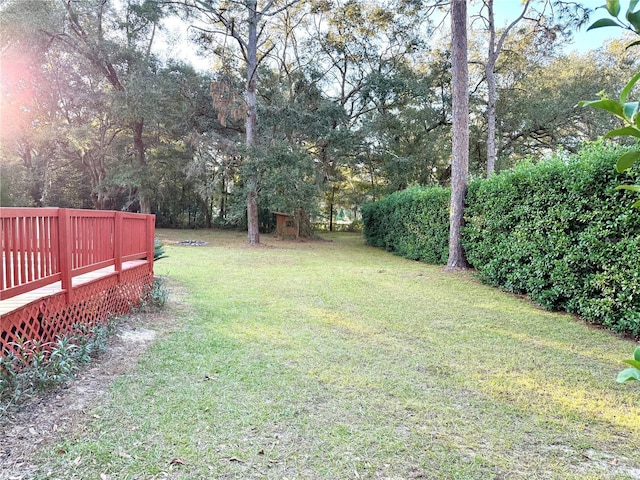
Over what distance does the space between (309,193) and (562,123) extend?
419 inches

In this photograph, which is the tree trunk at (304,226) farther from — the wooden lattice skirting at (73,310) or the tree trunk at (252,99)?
the wooden lattice skirting at (73,310)

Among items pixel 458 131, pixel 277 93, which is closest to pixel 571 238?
pixel 458 131

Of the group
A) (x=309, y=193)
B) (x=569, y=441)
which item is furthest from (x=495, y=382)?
(x=309, y=193)

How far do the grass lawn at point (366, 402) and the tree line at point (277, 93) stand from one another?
982cm

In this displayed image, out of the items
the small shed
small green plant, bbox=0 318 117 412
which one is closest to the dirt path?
small green plant, bbox=0 318 117 412

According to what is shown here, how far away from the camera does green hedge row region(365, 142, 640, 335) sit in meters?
3.88

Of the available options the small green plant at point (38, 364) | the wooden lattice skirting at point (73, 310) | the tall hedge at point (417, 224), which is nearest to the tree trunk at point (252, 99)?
the tall hedge at point (417, 224)

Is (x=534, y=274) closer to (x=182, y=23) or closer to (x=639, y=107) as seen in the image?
(x=639, y=107)

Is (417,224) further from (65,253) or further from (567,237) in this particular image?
(65,253)

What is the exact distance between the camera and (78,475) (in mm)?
1753

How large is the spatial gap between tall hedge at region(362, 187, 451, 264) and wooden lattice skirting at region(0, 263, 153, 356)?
7.12 metres

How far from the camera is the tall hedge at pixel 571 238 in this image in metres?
3.88

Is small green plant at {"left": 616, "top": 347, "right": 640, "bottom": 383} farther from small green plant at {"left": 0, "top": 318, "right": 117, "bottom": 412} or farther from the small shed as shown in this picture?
the small shed

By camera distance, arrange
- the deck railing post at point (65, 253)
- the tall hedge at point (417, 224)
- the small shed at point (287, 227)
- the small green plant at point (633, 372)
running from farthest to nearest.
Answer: the small shed at point (287, 227)
the tall hedge at point (417, 224)
the deck railing post at point (65, 253)
the small green plant at point (633, 372)
